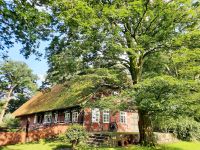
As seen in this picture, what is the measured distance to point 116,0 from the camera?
19000mm

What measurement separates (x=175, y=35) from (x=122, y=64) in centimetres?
561

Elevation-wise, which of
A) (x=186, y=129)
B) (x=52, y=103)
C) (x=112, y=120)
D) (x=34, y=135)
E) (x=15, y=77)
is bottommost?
(x=34, y=135)

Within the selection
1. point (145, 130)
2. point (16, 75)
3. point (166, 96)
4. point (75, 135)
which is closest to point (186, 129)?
point (145, 130)

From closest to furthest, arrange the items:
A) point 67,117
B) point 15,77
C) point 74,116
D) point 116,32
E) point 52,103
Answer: point 116,32, point 74,116, point 67,117, point 52,103, point 15,77

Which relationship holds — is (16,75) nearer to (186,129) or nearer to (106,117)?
(106,117)

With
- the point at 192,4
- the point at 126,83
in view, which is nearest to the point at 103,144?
the point at 126,83

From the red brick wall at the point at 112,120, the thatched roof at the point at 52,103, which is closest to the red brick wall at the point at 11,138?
the thatched roof at the point at 52,103

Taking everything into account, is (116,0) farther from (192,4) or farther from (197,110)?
(197,110)

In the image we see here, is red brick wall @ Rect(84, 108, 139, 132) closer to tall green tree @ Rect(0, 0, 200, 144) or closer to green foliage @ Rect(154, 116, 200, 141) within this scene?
green foliage @ Rect(154, 116, 200, 141)

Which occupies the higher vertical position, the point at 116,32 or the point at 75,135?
the point at 116,32

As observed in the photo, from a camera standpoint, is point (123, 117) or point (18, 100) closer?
point (123, 117)

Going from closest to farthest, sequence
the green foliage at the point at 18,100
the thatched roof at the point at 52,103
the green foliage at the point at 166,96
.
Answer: the green foliage at the point at 166,96, the thatched roof at the point at 52,103, the green foliage at the point at 18,100

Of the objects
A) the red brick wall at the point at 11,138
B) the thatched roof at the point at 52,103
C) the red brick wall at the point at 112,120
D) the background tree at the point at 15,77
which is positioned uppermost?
the background tree at the point at 15,77

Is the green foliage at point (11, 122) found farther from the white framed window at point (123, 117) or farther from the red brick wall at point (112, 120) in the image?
the white framed window at point (123, 117)
